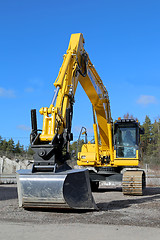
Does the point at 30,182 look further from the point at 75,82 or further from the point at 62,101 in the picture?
the point at 75,82

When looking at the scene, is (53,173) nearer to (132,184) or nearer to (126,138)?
(132,184)

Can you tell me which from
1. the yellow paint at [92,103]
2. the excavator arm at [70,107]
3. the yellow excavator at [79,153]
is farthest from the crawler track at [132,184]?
the excavator arm at [70,107]

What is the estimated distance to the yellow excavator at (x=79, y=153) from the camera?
6594 millimetres

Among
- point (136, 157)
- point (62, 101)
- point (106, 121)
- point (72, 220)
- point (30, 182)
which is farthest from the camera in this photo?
point (106, 121)

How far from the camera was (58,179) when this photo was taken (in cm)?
650

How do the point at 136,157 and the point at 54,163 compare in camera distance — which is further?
the point at 136,157

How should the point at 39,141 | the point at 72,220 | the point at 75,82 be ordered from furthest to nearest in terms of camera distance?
the point at 75,82 → the point at 39,141 → the point at 72,220

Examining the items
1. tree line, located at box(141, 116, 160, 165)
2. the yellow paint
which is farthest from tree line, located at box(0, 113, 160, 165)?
the yellow paint

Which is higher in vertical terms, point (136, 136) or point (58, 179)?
point (136, 136)

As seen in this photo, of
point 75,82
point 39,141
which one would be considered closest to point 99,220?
point 39,141

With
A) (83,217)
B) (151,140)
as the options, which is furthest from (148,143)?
(83,217)

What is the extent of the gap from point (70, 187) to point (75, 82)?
3822mm

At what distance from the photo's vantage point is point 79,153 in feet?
44.4

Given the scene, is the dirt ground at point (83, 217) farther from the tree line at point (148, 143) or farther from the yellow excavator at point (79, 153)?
the tree line at point (148, 143)
